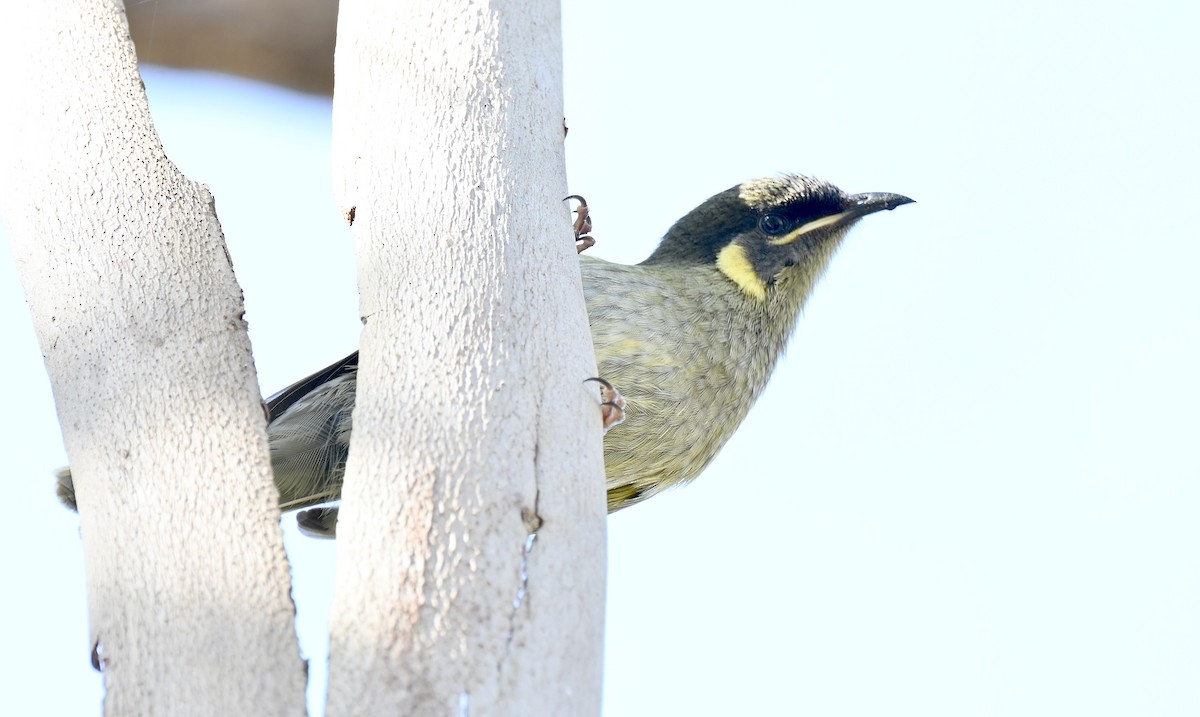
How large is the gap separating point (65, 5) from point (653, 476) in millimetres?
1940

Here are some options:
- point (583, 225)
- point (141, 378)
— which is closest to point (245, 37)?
point (583, 225)

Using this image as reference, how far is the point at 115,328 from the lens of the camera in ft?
6.86

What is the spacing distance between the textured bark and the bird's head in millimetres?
2474

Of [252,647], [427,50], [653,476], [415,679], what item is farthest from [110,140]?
[653,476]

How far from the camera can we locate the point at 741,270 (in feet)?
12.5

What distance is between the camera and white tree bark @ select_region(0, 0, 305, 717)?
1.81m

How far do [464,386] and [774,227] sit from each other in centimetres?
220

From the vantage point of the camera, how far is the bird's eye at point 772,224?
155 inches

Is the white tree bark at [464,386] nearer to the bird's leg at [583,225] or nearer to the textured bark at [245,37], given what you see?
the bird's leg at [583,225]

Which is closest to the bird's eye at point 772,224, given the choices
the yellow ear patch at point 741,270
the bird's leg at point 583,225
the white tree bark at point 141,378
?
the yellow ear patch at point 741,270

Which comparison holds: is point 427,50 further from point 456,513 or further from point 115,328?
point 456,513

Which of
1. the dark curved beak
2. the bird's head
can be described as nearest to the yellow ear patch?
the bird's head

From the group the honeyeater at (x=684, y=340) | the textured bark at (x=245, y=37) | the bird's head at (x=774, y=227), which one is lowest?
the honeyeater at (x=684, y=340)

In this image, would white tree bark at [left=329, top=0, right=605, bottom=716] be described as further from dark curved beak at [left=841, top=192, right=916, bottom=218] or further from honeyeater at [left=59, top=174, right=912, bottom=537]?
dark curved beak at [left=841, top=192, right=916, bottom=218]
